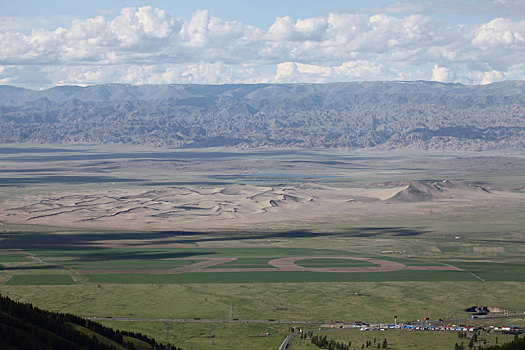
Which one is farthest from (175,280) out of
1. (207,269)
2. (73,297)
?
(73,297)

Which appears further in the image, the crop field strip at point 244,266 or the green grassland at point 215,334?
the crop field strip at point 244,266

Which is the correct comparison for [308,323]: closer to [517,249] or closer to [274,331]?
[274,331]

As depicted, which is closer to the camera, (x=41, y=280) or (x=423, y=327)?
(x=423, y=327)

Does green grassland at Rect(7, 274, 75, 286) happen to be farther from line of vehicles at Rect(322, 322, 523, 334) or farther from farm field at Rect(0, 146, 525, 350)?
line of vehicles at Rect(322, 322, 523, 334)

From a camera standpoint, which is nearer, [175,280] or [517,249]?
[175,280]

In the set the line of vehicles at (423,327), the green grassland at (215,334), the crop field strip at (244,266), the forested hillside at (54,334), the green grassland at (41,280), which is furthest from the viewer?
the crop field strip at (244,266)

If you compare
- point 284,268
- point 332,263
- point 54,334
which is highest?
point 54,334

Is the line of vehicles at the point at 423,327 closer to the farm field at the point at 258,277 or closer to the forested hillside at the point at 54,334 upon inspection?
the farm field at the point at 258,277

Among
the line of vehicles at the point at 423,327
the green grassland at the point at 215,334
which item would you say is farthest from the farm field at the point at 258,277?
the line of vehicles at the point at 423,327

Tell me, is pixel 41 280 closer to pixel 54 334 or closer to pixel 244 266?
pixel 244 266

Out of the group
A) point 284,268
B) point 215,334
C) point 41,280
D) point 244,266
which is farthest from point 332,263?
point 215,334

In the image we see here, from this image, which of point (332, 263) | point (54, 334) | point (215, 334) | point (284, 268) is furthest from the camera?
point (332, 263)
